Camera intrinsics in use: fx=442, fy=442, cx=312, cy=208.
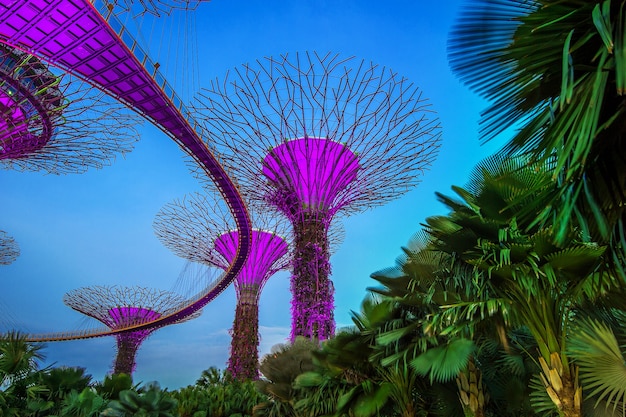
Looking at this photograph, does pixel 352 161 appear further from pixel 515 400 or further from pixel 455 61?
pixel 455 61

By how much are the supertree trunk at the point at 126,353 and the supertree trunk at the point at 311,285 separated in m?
28.5

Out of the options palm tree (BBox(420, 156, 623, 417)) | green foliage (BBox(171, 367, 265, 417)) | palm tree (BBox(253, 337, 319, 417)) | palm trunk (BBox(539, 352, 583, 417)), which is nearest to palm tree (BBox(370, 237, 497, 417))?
palm tree (BBox(420, 156, 623, 417))

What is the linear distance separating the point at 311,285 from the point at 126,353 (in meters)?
29.4

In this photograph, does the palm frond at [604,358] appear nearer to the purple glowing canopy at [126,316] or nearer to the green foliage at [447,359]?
the green foliage at [447,359]

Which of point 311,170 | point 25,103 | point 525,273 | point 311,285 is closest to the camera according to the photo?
point 525,273

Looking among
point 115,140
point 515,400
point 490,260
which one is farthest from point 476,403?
point 115,140

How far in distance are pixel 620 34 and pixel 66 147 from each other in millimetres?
15095

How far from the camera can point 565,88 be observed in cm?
195

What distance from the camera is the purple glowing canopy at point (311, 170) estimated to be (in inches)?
556

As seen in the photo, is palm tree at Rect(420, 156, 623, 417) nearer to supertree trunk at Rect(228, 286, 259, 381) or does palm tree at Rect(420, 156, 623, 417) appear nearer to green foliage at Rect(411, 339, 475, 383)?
green foliage at Rect(411, 339, 475, 383)

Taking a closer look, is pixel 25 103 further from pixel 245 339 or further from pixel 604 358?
pixel 245 339

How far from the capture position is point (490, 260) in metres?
5.59

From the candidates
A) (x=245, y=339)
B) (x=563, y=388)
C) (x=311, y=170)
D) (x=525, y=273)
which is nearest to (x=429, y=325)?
(x=525, y=273)

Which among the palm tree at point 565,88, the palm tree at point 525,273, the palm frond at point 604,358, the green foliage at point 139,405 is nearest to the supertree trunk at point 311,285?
the green foliage at point 139,405
